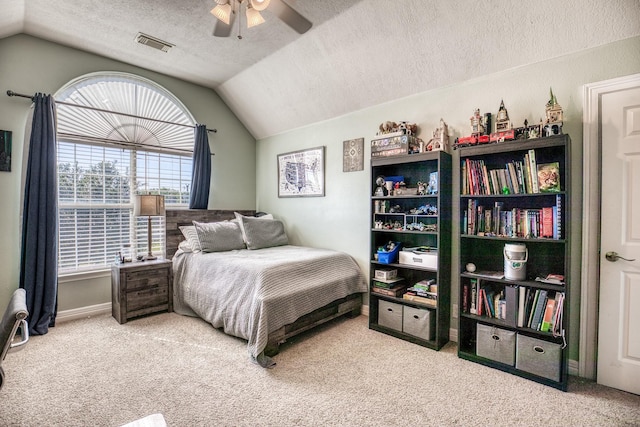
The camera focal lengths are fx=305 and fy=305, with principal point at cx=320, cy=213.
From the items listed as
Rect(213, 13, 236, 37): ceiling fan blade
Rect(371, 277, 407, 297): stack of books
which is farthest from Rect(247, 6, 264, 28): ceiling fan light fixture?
Rect(371, 277, 407, 297): stack of books

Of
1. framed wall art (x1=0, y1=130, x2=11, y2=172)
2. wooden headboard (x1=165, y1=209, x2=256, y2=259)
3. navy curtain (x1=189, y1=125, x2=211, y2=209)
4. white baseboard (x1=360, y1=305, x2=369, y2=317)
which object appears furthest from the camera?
navy curtain (x1=189, y1=125, x2=211, y2=209)

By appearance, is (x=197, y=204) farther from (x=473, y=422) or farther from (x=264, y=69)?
(x=473, y=422)

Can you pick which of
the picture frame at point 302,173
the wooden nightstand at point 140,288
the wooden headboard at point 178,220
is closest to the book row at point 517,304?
the picture frame at point 302,173

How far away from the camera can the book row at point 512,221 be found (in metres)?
2.15

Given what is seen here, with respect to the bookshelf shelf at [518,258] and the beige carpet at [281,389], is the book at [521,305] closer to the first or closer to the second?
the bookshelf shelf at [518,258]

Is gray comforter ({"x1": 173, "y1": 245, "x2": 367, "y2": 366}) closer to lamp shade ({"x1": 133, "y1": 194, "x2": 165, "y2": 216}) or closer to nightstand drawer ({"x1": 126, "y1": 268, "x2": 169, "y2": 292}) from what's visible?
nightstand drawer ({"x1": 126, "y1": 268, "x2": 169, "y2": 292})

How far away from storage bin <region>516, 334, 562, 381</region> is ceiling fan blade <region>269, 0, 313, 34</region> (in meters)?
2.70

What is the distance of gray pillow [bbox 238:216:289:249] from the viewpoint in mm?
3775

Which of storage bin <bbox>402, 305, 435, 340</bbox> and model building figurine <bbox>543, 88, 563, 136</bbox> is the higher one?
model building figurine <bbox>543, 88, 563, 136</bbox>

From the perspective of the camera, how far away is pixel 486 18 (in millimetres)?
2285

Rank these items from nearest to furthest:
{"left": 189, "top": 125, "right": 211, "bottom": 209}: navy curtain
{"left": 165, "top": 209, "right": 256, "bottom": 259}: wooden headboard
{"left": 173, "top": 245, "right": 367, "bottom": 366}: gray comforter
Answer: {"left": 173, "top": 245, "right": 367, "bottom": 366}: gray comforter, {"left": 165, "top": 209, "right": 256, "bottom": 259}: wooden headboard, {"left": 189, "top": 125, "right": 211, "bottom": 209}: navy curtain

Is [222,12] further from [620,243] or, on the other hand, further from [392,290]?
[620,243]

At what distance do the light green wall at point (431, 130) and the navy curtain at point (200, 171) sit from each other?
90 cm

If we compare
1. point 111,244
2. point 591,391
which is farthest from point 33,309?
point 591,391
